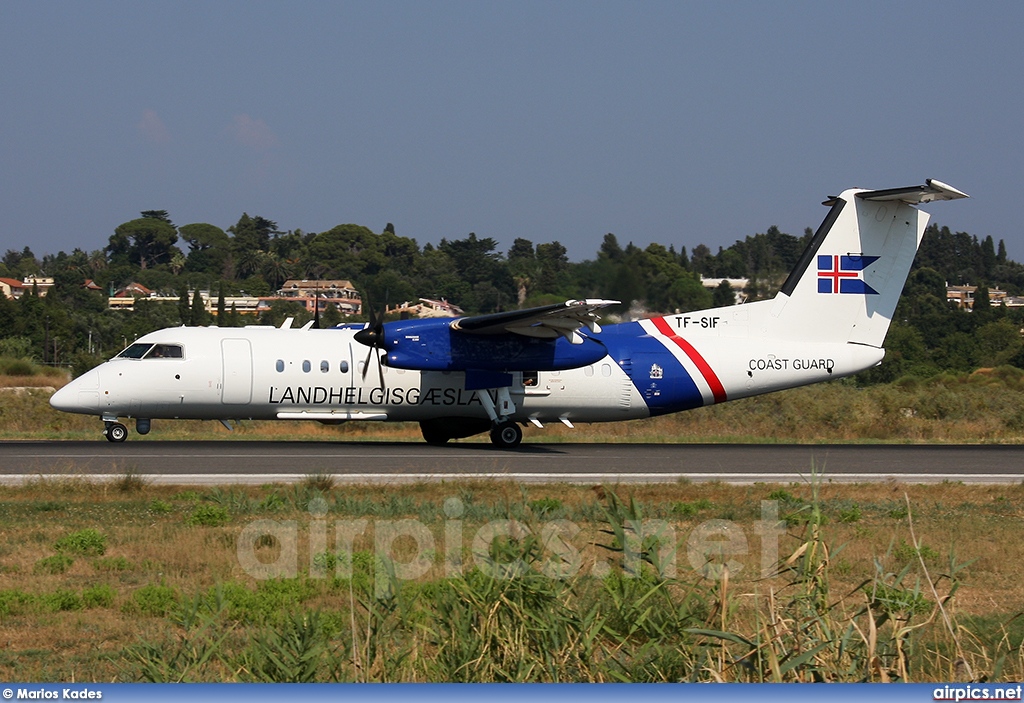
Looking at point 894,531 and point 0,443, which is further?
point 0,443

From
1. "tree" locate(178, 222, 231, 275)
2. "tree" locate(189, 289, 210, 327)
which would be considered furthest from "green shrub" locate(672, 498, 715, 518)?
"tree" locate(178, 222, 231, 275)

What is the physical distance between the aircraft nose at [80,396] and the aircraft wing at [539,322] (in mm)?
7545

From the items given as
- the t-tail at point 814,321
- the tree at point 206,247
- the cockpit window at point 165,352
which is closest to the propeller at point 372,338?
the cockpit window at point 165,352

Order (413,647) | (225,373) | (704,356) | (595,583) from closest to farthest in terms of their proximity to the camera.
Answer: (413,647)
(595,583)
(225,373)
(704,356)

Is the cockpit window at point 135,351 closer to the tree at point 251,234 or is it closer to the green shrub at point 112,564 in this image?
the green shrub at point 112,564

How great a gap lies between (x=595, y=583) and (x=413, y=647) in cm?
128

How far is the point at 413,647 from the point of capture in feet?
19.9

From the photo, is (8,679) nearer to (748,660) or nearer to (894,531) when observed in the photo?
(748,660)

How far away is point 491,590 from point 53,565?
239 inches

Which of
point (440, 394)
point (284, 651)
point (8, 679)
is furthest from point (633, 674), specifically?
point (440, 394)

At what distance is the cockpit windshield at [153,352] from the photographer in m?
22.0

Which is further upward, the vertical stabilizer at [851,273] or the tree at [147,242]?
the tree at [147,242]

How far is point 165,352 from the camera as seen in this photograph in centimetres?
2205

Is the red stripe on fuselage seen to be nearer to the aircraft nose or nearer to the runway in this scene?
the runway
